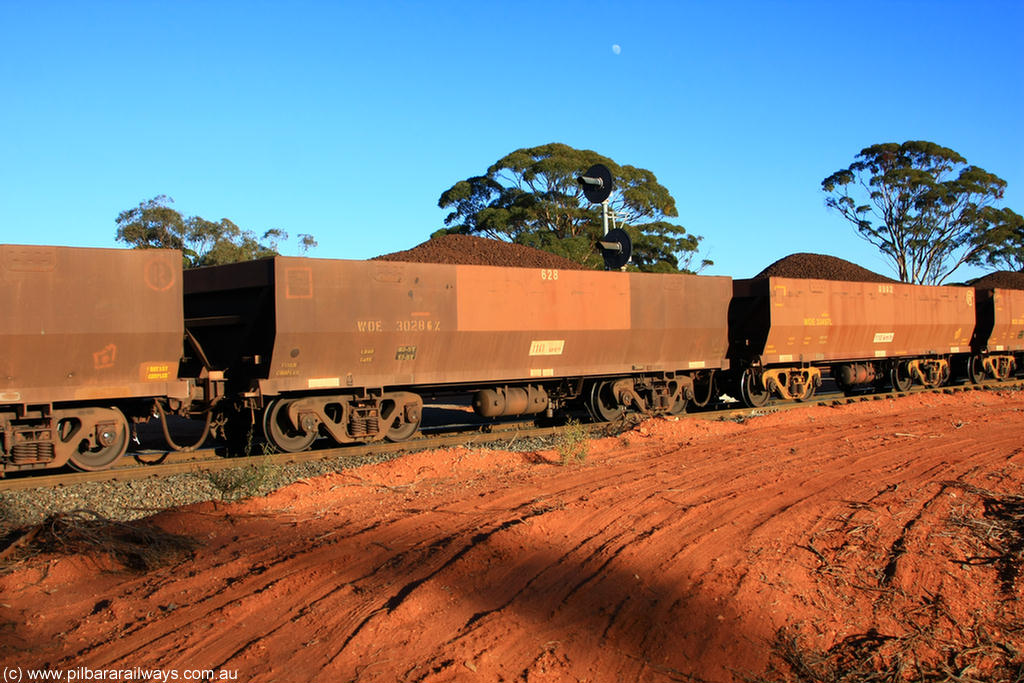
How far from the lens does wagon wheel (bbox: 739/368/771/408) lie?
18.2 metres

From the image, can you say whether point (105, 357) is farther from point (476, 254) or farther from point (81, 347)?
point (476, 254)

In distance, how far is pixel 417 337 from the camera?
12.6m

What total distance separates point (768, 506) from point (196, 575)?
15.9 feet

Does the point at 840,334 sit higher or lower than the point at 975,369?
higher

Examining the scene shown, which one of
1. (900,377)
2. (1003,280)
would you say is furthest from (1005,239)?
(900,377)

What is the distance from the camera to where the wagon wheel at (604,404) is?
15.6 metres

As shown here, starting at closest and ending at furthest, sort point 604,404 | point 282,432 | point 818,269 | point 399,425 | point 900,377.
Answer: point 282,432, point 399,425, point 604,404, point 900,377, point 818,269

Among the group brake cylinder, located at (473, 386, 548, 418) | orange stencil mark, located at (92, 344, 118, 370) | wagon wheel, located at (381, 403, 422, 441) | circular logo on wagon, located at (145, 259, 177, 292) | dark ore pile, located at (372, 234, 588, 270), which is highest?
dark ore pile, located at (372, 234, 588, 270)

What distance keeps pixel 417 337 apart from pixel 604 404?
16.4 feet

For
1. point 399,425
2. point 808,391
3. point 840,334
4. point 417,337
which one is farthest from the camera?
point 840,334

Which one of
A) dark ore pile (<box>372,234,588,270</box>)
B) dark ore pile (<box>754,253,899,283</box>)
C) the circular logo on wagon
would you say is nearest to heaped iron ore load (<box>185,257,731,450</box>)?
the circular logo on wagon

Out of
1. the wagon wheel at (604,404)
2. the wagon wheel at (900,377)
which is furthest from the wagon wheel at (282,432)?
the wagon wheel at (900,377)

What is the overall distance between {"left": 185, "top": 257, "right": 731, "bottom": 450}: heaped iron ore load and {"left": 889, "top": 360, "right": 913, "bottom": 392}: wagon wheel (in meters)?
9.13

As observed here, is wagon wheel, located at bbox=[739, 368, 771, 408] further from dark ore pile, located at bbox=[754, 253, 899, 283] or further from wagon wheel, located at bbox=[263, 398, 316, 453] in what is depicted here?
dark ore pile, located at bbox=[754, 253, 899, 283]
